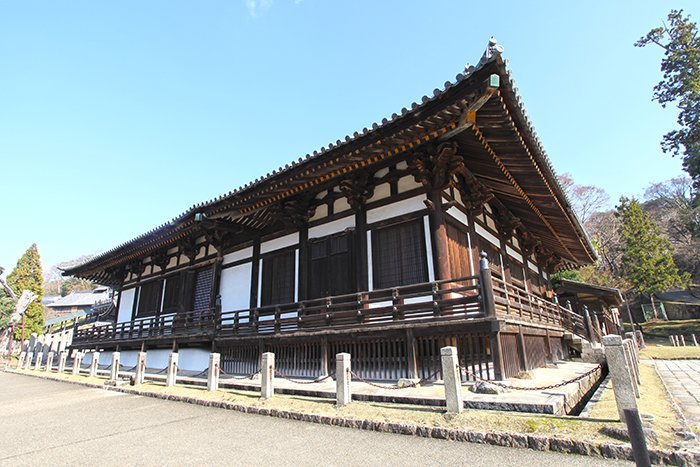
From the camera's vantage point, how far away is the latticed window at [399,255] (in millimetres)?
8512

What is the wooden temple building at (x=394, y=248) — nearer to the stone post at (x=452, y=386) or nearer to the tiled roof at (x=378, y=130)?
the tiled roof at (x=378, y=130)

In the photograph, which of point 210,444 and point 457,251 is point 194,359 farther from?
point 457,251

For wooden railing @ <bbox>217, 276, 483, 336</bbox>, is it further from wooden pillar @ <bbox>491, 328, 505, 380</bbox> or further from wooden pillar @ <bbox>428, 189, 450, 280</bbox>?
wooden pillar @ <bbox>491, 328, 505, 380</bbox>

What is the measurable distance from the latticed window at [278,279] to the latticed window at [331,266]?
94 centimetres

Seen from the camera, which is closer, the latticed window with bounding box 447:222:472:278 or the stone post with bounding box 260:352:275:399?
the stone post with bounding box 260:352:275:399

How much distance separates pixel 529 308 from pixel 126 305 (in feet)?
60.2

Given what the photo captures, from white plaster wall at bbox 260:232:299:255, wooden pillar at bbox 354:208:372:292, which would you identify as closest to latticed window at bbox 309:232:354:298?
wooden pillar at bbox 354:208:372:292

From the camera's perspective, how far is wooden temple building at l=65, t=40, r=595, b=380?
709cm

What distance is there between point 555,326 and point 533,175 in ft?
17.7

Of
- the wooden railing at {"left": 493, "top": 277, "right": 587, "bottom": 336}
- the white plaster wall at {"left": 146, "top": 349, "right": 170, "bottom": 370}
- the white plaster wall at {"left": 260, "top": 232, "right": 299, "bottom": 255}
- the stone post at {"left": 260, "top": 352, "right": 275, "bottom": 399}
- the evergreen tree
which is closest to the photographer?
the stone post at {"left": 260, "top": 352, "right": 275, "bottom": 399}

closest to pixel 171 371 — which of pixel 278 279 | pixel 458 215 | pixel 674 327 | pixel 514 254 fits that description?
pixel 278 279

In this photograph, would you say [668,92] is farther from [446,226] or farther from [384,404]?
[384,404]

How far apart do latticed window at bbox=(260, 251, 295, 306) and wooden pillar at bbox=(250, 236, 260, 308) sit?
11.5 inches

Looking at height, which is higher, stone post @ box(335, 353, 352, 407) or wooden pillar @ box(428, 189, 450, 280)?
wooden pillar @ box(428, 189, 450, 280)
